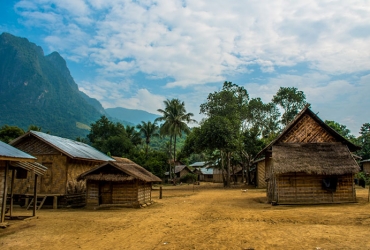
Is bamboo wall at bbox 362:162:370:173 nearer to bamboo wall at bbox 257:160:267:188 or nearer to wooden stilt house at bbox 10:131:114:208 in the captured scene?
bamboo wall at bbox 257:160:267:188

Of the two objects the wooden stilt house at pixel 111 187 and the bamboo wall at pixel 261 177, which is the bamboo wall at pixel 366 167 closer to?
the bamboo wall at pixel 261 177

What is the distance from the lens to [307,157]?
1755 centimetres

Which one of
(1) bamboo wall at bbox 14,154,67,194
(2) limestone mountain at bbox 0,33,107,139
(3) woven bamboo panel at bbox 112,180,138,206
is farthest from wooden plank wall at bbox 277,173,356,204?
(2) limestone mountain at bbox 0,33,107,139

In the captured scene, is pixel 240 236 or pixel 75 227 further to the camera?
pixel 75 227

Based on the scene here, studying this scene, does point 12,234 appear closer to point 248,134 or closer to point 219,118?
point 219,118

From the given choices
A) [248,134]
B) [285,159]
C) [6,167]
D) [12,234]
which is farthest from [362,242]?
[248,134]

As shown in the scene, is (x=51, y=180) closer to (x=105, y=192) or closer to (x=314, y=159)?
(x=105, y=192)

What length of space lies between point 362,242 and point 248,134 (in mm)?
33253

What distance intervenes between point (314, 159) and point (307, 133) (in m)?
2.52

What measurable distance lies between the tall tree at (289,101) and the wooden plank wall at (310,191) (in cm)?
3375

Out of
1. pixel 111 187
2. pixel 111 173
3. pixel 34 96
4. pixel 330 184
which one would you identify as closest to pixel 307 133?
pixel 330 184

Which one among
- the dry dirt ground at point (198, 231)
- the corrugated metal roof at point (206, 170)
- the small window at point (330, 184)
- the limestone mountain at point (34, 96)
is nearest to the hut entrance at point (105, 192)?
the dry dirt ground at point (198, 231)

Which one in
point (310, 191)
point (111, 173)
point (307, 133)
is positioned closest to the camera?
point (310, 191)

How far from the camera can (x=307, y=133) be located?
1934cm
